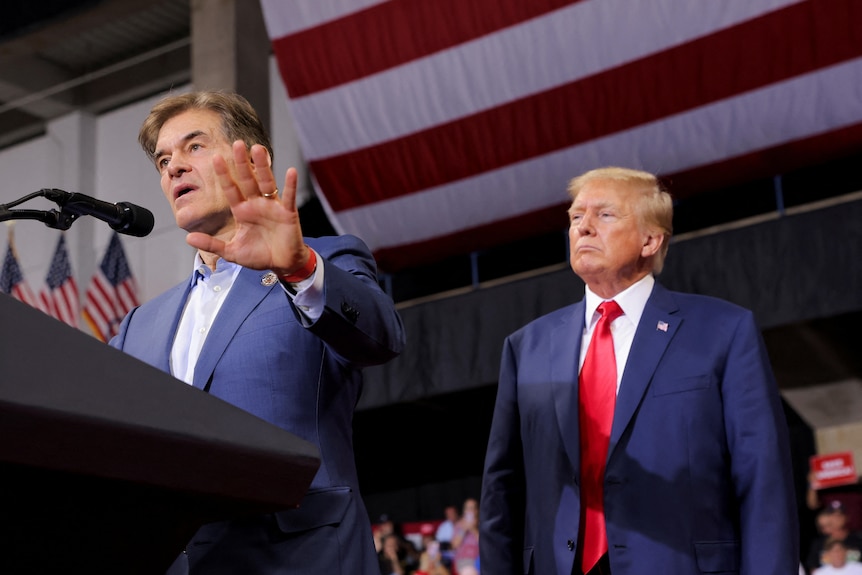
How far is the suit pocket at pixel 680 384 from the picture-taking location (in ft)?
7.20

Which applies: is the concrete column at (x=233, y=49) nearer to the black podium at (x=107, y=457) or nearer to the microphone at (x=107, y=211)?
the microphone at (x=107, y=211)

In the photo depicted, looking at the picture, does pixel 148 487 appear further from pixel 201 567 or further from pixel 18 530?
pixel 201 567

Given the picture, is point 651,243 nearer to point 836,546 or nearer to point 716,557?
point 716,557

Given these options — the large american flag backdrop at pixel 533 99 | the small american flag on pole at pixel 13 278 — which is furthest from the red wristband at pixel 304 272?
the small american flag on pole at pixel 13 278

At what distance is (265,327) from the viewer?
151cm

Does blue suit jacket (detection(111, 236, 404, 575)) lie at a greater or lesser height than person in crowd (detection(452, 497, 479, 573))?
greater

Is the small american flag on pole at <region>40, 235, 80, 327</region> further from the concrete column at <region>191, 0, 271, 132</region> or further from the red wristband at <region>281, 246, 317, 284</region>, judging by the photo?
the red wristband at <region>281, 246, 317, 284</region>

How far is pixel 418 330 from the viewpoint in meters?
8.27

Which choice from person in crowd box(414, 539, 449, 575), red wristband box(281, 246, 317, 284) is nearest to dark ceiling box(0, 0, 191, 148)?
person in crowd box(414, 539, 449, 575)

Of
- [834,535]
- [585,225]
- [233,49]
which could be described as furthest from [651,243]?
[233,49]

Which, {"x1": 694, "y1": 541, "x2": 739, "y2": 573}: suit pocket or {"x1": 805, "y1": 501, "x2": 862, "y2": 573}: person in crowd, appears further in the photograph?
{"x1": 805, "y1": 501, "x2": 862, "y2": 573}: person in crowd

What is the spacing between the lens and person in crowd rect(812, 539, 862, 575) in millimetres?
5680

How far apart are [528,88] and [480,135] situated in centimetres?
40

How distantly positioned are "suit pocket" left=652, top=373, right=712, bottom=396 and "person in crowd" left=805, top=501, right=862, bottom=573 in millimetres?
4110
